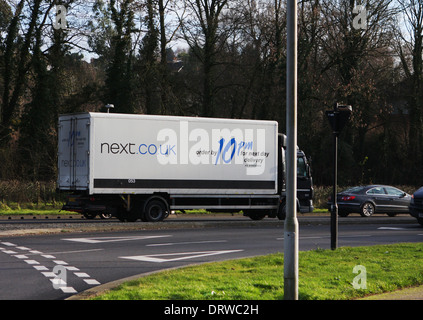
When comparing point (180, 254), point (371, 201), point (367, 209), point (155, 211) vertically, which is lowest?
point (180, 254)

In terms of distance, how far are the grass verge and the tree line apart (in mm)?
28630

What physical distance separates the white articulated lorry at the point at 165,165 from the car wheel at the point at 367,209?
5.65m

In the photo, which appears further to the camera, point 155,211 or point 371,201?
point 371,201

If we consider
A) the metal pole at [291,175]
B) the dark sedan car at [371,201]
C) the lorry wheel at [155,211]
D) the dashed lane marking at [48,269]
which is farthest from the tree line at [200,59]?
the metal pole at [291,175]

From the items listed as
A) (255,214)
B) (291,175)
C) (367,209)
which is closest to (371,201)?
(367,209)

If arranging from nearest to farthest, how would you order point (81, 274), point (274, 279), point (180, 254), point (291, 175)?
point (291, 175) → point (274, 279) → point (81, 274) → point (180, 254)

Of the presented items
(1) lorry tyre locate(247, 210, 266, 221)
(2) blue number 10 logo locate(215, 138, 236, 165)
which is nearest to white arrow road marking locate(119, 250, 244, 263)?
(2) blue number 10 logo locate(215, 138, 236, 165)

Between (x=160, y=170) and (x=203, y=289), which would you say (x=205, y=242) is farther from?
(x=203, y=289)

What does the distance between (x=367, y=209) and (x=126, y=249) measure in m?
18.3

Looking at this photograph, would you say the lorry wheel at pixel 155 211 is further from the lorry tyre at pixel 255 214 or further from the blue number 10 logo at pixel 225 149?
the lorry tyre at pixel 255 214

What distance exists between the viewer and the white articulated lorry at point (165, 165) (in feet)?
79.7

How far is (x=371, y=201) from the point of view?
108ft

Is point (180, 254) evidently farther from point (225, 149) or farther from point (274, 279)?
point (225, 149)
